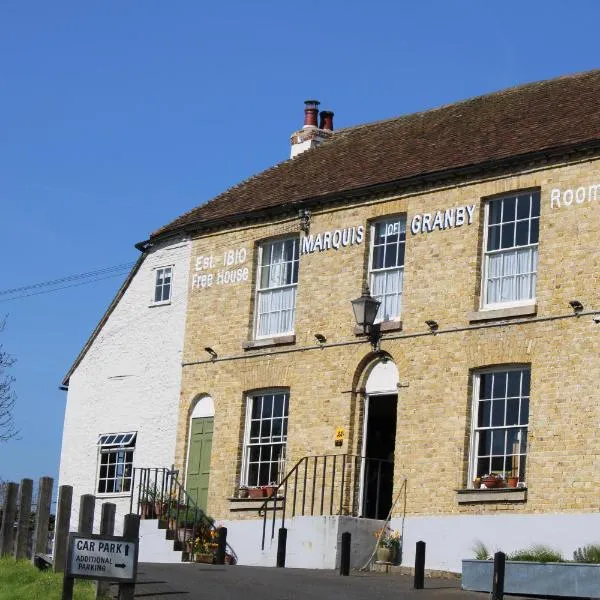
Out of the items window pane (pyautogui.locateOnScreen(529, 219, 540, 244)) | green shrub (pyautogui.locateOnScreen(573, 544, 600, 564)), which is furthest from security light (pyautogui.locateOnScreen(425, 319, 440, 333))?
green shrub (pyautogui.locateOnScreen(573, 544, 600, 564))

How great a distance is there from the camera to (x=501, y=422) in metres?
27.1

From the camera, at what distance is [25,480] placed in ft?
81.0

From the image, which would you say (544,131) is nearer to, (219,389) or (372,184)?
(372,184)

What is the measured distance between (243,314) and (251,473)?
3313 mm

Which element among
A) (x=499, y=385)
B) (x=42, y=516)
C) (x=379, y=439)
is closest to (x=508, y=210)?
(x=499, y=385)

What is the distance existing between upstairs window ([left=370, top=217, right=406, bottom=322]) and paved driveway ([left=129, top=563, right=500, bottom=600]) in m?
5.49

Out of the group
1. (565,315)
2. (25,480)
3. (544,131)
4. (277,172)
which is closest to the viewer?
(25,480)

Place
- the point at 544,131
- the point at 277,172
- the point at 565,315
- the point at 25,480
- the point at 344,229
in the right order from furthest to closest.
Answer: the point at 277,172, the point at 344,229, the point at 544,131, the point at 565,315, the point at 25,480

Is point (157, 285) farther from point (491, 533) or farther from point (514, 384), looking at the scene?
point (491, 533)

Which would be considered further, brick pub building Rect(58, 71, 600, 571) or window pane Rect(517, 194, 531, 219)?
window pane Rect(517, 194, 531, 219)

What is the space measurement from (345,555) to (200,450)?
7340 mm

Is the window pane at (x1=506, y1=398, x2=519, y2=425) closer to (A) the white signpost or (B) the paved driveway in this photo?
(B) the paved driveway

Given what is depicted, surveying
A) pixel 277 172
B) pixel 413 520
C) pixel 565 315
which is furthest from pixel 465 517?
pixel 277 172

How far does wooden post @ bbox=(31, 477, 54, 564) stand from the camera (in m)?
23.6
